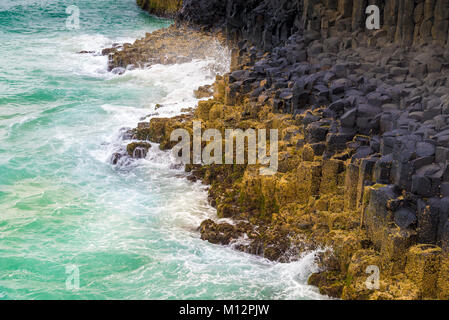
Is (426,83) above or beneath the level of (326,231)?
above

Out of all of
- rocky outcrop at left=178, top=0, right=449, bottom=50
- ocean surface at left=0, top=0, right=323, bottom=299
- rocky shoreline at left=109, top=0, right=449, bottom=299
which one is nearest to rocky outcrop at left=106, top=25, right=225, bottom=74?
ocean surface at left=0, top=0, right=323, bottom=299

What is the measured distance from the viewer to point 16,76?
28391 millimetres

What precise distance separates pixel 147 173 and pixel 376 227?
808 cm

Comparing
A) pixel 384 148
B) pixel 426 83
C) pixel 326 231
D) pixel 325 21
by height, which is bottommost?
pixel 326 231

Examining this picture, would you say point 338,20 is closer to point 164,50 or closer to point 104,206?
point 104,206

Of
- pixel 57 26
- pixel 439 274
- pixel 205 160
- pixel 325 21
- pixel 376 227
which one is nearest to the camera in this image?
pixel 439 274

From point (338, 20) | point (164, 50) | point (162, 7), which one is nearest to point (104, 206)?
point (338, 20)

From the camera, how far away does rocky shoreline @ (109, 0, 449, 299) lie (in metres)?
10.2

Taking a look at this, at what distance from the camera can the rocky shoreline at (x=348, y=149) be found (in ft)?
33.4

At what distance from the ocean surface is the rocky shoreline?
2.33 ft

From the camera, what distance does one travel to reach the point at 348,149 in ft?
41.8

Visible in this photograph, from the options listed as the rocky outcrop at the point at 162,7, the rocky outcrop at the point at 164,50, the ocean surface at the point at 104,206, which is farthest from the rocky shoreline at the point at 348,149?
the rocky outcrop at the point at 162,7

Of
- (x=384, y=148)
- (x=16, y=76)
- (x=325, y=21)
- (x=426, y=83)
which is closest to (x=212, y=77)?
(x=325, y=21)

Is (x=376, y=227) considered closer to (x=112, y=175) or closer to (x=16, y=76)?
(x=112, y=175)
